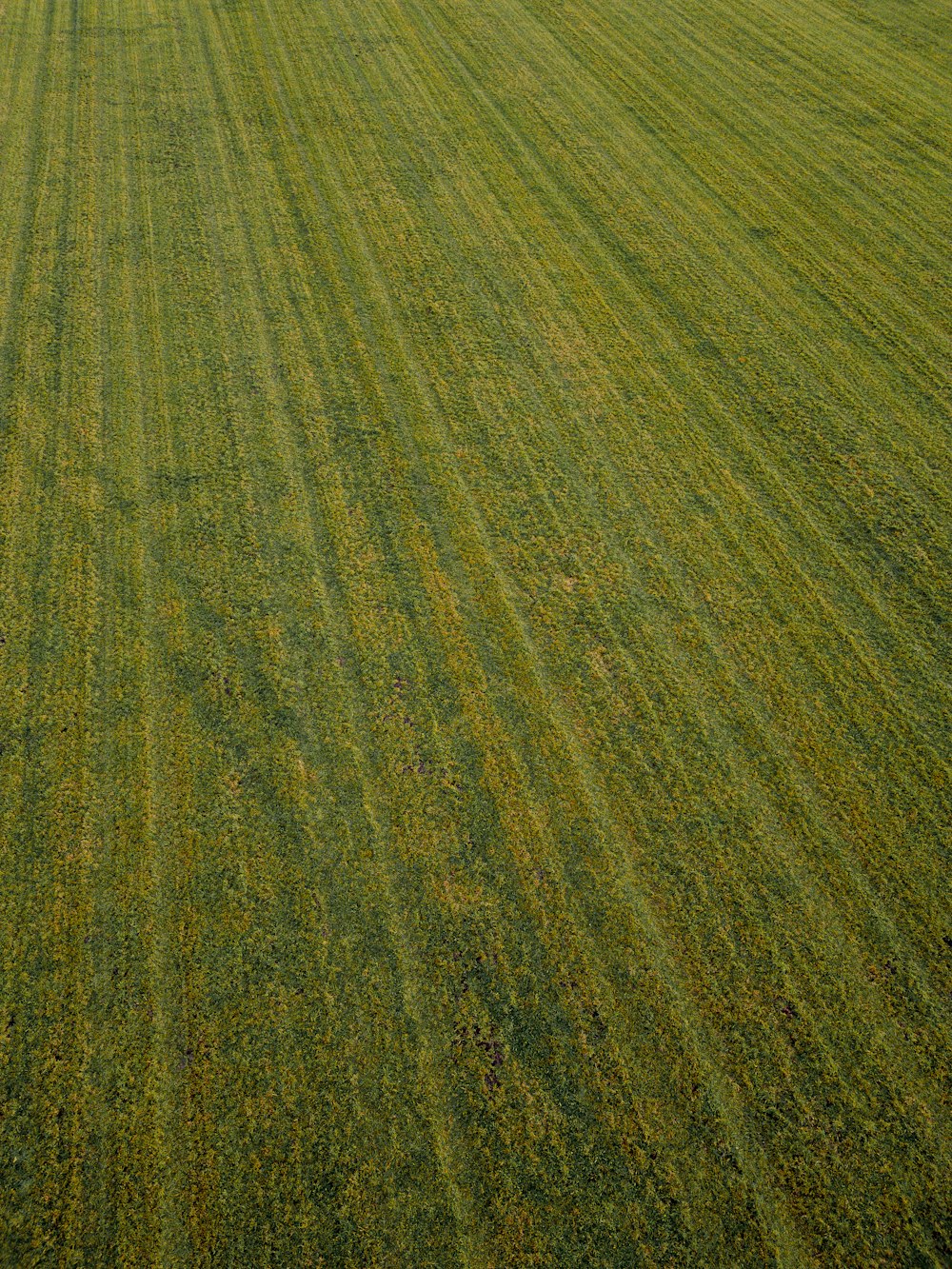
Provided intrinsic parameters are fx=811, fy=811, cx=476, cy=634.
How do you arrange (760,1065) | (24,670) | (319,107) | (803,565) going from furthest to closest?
1. (319,107)
2. (803,565)
3. (24,670)
4. (760,1065)

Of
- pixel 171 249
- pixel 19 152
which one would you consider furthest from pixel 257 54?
pixel 171 249

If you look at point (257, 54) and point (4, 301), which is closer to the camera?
point (4, 301)

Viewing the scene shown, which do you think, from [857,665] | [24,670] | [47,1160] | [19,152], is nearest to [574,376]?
[857,665]

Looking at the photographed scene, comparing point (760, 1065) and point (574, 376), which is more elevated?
point (574, 376)

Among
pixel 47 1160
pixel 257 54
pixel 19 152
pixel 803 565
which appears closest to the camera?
pixel 47 1160

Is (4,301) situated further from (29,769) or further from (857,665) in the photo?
(857,665)

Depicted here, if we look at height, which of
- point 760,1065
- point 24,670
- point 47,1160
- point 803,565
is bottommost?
point 47,1160
